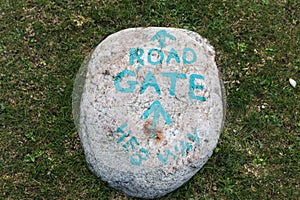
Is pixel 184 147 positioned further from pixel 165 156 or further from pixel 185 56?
pixel 185 56

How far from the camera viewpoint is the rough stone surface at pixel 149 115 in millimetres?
3949

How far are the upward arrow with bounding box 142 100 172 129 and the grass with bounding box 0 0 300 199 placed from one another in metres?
0.78

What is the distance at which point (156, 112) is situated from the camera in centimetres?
397

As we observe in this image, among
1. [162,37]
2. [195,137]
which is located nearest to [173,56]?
[162,37]

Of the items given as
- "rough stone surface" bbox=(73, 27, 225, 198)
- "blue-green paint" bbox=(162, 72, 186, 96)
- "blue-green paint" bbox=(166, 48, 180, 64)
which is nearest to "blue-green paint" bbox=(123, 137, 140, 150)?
"rough stone surface" bbox=(73, 27, 225, 198)

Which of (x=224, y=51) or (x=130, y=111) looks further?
(x=224, y=51)

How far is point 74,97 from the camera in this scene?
4.57 m

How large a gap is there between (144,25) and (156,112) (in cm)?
143

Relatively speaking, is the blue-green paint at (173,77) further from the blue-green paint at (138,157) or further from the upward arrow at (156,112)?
the blue-green paint at (138,157)

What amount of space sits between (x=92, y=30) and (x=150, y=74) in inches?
49.9

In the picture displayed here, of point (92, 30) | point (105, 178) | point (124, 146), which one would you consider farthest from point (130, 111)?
point (92, 30)

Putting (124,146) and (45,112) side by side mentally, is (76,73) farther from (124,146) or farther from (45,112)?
(124,146)

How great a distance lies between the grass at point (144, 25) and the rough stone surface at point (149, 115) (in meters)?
0.38

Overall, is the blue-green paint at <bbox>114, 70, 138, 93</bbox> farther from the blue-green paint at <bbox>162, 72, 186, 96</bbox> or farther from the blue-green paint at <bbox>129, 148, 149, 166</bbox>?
the blue-green paint at <bbox>129, 148, 149, 166</bbox>
